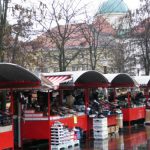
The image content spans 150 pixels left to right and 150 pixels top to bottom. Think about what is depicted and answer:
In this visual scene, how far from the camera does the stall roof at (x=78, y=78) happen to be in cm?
1980

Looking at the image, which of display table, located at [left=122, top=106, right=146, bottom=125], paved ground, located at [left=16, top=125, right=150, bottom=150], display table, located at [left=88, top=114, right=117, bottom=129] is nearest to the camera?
paved ground, located at [left=16, top=125, right=150, bottom=150]

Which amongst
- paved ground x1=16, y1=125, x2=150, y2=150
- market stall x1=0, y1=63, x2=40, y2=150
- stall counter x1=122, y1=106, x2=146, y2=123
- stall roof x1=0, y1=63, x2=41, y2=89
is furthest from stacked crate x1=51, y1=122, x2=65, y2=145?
stall counter x1=122, y1=106, x2=146, y2=123

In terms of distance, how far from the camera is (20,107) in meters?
19.0

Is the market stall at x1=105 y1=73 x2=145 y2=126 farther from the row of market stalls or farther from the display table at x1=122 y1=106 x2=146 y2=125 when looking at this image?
the row of market stalls

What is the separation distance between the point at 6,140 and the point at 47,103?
13.7 ft

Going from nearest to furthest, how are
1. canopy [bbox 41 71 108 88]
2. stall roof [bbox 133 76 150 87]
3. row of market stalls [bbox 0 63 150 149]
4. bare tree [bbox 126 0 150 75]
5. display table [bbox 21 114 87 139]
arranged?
row of market stalls [bbox 0 63 150 149] < display table [bbox 21 114 87 139] < canopy [bbox 41 71 108 88] < stall roof [bbox 133 76 150 87] < bare tree [bbox 126 0 150 75]

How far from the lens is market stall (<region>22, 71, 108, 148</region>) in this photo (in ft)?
62.1

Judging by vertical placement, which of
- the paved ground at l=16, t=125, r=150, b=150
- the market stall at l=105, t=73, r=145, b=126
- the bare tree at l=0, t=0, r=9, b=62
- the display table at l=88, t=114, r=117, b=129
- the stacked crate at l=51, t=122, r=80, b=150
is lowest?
the paved ground at l=16, t=125, r=150, b=150

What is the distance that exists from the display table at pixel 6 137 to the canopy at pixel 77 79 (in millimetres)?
3006

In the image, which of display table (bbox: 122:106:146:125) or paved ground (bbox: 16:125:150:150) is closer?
paved ground (bbox: 16:125:150:150)

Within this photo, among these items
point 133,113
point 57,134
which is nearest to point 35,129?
point 57,134

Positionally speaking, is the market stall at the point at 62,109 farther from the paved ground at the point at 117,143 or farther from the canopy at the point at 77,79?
the paved ground at the point at 117,143

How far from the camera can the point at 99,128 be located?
21.4 metres

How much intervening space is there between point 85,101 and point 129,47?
25104 millimetres
